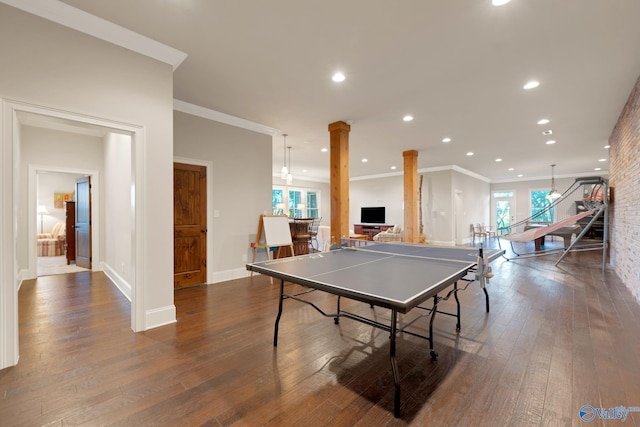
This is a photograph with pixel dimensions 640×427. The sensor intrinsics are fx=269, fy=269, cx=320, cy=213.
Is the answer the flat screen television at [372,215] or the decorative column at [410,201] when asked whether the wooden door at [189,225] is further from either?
the flat screen television at [372,215]

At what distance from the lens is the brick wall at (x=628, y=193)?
3.51 meters

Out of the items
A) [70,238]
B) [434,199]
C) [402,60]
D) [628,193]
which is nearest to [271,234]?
[402,60]

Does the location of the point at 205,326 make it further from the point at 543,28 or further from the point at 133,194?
the point at 543,28

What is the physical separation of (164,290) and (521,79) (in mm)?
4844

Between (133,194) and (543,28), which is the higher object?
(543,28)

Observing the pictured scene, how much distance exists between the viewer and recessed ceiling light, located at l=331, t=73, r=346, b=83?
3236 mm

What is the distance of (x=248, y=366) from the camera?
6.84 ft

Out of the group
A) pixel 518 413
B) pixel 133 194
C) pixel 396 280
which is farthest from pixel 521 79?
pixel 133 194

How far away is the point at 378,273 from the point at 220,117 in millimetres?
3880

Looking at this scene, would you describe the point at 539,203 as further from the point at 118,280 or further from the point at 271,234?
the point at 118,280

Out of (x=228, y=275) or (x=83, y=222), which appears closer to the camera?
(x=228, y=275)

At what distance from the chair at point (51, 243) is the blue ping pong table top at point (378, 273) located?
871 cm

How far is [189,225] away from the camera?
433cm

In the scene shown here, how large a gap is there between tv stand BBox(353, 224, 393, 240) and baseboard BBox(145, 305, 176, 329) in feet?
28.9
